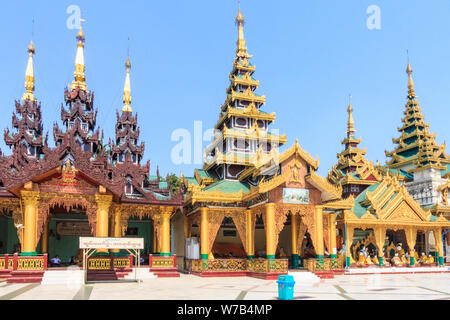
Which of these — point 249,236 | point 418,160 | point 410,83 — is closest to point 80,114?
point 249,236

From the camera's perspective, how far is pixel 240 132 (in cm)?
2856

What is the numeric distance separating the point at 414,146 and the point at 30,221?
1417 inches

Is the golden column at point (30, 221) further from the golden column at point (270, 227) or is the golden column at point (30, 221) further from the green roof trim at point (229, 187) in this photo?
the golden column at point (270, 227)

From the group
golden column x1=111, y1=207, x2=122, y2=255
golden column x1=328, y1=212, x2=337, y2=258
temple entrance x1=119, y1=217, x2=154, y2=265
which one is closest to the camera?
golden column x1=111, y1=207, x2=122, y2=255

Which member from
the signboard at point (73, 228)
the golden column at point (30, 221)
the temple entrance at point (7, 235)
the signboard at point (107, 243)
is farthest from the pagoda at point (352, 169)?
the temple entrance at point (7, 235)

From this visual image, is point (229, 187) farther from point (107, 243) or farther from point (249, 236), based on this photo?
point (107, 243)

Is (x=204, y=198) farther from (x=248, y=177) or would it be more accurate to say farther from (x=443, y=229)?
(x=443, y=229)

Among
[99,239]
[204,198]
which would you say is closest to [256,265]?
[204,198]

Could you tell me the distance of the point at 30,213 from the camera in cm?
1838

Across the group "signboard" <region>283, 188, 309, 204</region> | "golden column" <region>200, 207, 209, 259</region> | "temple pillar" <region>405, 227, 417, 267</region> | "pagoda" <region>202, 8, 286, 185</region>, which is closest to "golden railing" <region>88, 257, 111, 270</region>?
"golden column" <region>200, 207, 209, 259</region>

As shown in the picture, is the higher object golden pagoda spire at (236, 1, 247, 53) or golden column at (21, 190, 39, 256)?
golden pagoda spire at (236, 1, 247, 53)

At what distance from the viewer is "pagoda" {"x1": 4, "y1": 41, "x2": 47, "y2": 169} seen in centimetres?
2730

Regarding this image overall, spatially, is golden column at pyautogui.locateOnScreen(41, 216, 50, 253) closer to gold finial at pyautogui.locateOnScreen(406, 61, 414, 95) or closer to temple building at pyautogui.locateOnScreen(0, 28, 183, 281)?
temple building at pyautogui.locateOnScreen(0, 28, 183, 281)

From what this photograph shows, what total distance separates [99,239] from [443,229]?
23.6 meters
